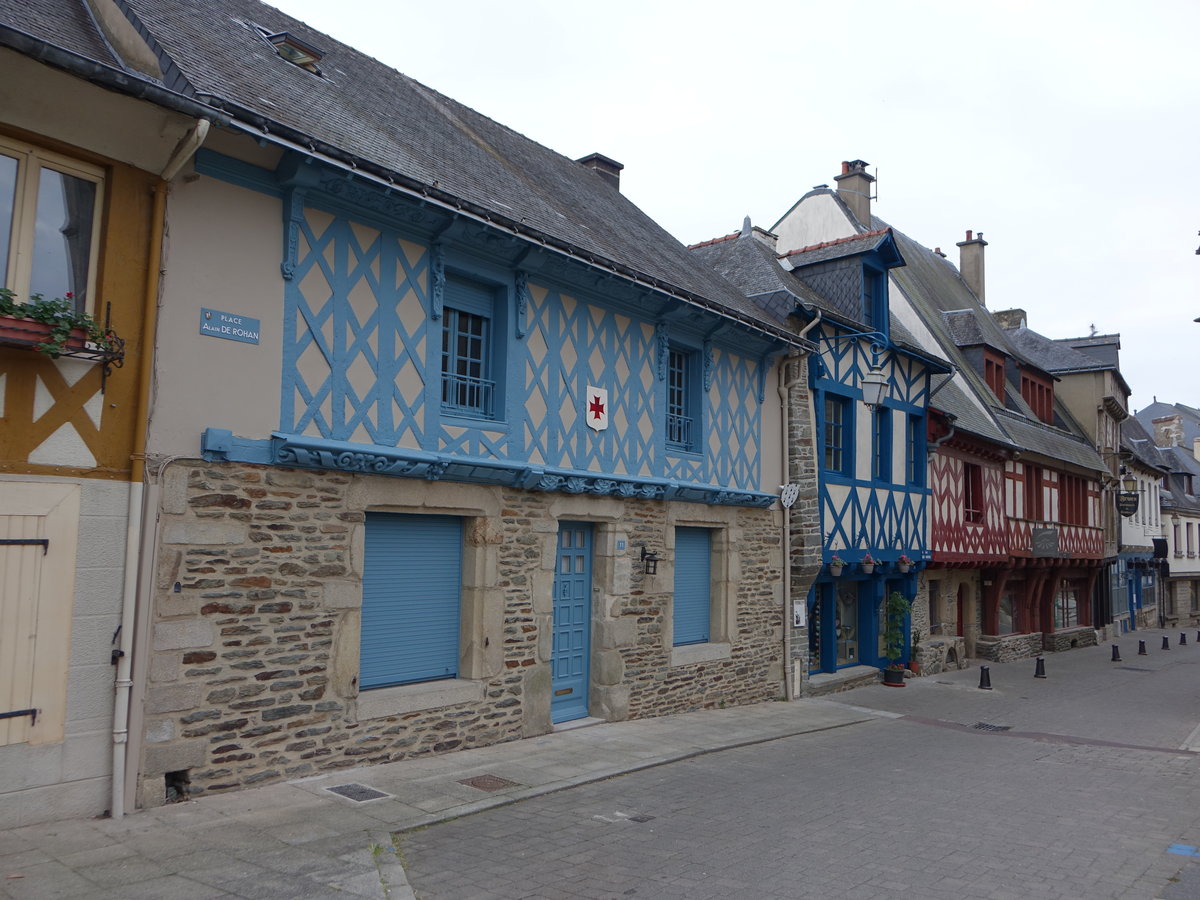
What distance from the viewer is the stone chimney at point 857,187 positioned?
1920cm

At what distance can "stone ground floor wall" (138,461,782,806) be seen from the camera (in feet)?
18.9

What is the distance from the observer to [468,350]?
26.5 feet

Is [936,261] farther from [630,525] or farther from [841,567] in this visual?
[630,525]

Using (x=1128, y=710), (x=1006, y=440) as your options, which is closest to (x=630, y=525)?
(x=1128, y=710)

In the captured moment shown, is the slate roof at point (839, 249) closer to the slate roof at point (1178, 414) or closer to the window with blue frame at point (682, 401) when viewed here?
A: the window with blue frame at point (682, 401)

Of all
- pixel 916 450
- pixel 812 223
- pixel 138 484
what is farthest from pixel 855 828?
pixel 812 223

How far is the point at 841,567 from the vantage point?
12.6 m

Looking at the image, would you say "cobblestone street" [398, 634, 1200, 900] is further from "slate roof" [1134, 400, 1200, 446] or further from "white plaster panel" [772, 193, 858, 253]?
"slate roof" [1134, 400, 1200, 446]

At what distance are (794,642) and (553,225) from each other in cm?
636

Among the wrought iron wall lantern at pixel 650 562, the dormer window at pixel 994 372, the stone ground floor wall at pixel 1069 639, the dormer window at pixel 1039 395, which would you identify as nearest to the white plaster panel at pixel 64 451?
the wrought iron wall lantern at pixel 650 562

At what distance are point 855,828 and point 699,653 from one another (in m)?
4.47

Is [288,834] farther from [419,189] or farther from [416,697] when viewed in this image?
[419,189]

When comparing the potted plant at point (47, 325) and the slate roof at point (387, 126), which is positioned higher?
the slate roof at point (387, 126)

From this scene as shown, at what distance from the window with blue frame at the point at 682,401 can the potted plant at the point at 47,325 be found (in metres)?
→ 6.42
